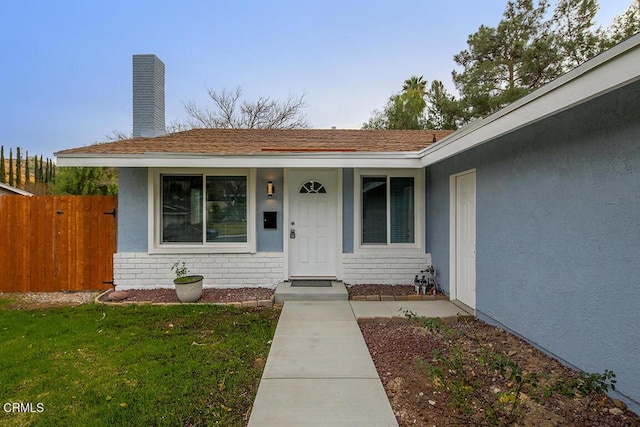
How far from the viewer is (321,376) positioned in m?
3.16

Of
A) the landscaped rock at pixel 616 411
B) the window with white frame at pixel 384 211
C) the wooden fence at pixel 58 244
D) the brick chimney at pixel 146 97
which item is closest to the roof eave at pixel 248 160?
the window with white frame at pixel 384 211

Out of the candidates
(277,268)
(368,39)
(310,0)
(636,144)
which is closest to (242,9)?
(310,0)

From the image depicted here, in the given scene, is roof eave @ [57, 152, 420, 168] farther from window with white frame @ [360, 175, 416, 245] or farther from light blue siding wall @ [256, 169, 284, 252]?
window with white frame @ [360, 175, 416, 245]

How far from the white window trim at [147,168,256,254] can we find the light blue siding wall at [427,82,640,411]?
12.9 feet

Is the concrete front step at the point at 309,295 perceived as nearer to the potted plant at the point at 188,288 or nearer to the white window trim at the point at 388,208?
the white window trim at the point at 388,208

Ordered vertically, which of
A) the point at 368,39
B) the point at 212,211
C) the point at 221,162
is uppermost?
the point at 368,39

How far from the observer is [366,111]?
2278 cm

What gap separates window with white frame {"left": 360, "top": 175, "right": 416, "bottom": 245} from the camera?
21.4 feet

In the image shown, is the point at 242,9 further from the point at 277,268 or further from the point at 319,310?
the point at 319,310

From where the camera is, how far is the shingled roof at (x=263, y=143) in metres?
5.93

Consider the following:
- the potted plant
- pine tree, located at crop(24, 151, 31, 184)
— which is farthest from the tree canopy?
pine tree, located at crop(24, 151, 31, 184)

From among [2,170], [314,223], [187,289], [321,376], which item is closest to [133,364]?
[321,376]

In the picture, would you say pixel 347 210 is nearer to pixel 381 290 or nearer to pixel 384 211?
pixel 384 211

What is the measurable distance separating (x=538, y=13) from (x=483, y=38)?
2.17 meters
